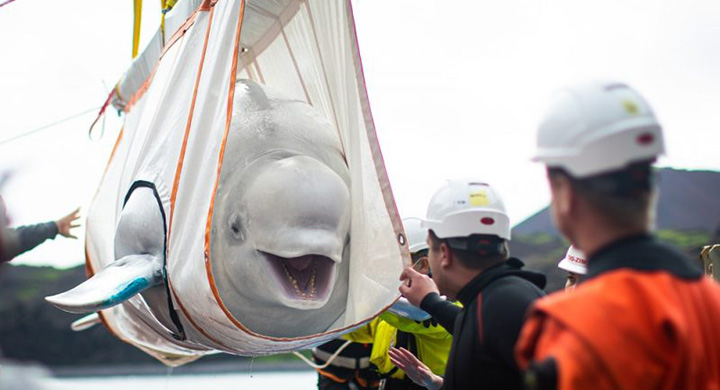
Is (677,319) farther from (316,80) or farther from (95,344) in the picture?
(95,344)

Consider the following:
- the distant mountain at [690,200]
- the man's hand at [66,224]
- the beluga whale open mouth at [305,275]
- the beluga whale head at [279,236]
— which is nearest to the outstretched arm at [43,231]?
the man's hand at [66,224]

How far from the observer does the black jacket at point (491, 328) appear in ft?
7.22

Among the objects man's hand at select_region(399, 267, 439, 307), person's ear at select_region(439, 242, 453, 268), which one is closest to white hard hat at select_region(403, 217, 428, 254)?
man's hand at select_region(399, 267, 439, 307)

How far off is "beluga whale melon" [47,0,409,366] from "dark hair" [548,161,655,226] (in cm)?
199

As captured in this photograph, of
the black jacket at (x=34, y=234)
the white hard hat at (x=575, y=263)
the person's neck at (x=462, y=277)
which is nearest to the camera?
the person's neck at (x=462, y=277)

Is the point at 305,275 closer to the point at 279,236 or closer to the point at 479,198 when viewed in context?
Answer: the point at 279,236

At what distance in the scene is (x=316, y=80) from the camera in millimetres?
4219

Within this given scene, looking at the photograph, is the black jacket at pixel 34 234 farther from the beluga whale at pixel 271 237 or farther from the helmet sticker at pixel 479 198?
the helmet sticker at pixel 479 198

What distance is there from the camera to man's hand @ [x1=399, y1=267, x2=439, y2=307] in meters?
2.88

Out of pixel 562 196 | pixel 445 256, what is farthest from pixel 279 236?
pixel 562 196

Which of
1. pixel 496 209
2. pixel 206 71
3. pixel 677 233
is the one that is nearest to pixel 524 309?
pixel 496 209

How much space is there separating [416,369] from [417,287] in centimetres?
64

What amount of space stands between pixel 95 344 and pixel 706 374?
62.7ft

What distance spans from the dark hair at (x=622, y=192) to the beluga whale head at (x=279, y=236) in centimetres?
199
